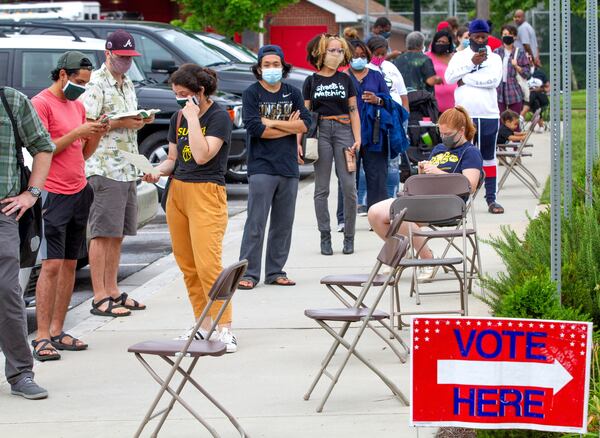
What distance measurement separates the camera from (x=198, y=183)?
7727 millimetres

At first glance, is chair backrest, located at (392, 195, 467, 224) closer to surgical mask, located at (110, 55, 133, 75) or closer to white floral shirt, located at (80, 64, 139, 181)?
white floral shirt, located at (80, 64, 139, 181)

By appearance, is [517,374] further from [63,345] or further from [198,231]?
[63,345]

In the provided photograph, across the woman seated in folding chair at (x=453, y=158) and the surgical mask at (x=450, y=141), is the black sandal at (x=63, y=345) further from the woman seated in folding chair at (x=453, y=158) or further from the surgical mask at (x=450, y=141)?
the surgical mask at (x=450, y=141)

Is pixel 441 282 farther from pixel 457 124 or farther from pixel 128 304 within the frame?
pixel 128 304

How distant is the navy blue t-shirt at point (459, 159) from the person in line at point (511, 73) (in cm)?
863

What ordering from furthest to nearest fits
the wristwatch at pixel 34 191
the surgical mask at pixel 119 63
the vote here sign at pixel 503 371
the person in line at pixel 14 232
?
the surgical mask at pixel 119 63 < the wristwatch at pixel 34 191 < the person in line at pixel 14 232 < the vote here sign at pixel 503 371

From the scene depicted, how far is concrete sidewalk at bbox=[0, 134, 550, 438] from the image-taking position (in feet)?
20.2

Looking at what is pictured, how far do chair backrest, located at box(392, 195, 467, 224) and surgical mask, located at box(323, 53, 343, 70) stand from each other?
107 inches

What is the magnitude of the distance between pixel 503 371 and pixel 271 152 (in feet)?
17.7

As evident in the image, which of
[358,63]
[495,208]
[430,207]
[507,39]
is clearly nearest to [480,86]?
[495,208]

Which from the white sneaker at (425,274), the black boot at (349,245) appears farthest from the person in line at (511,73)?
the white sneaker at (425,274)

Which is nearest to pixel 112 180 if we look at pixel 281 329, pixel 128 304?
pixel 128 304

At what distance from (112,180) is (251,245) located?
56.9 inches

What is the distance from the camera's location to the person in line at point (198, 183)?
7.58 metres
